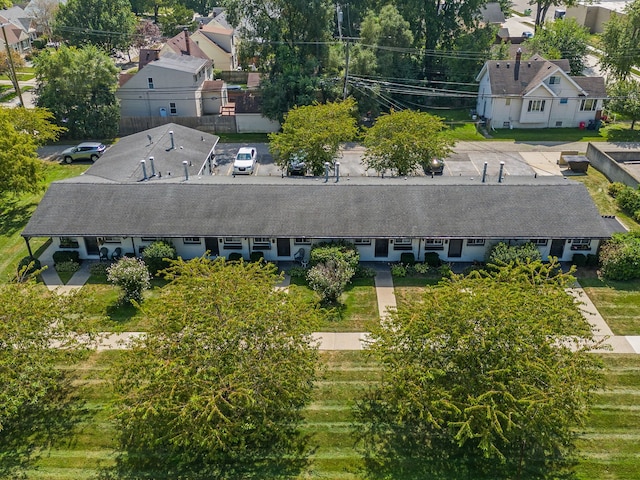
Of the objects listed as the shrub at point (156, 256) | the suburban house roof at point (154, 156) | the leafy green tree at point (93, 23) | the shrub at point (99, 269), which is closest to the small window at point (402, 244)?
the shrub at point (156, 256)

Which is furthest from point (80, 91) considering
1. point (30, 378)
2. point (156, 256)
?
point (30, 378)

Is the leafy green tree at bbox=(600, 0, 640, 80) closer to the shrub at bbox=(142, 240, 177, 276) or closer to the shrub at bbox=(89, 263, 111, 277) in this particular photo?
the shrub at bbox=(142, 240, 177, 276)

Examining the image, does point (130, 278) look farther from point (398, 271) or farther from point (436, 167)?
point (436, 167)

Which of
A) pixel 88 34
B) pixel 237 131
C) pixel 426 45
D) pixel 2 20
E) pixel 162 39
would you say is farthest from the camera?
pixel 162 39

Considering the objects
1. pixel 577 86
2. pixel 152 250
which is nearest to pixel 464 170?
pixel 577 86

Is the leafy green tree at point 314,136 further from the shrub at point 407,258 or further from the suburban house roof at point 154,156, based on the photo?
the shrub at point 407,258

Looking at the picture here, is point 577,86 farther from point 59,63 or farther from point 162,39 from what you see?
point 162,39

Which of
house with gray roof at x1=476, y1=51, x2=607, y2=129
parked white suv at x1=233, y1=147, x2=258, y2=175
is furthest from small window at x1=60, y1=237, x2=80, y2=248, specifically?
house with gray roof at x1=476, y1=51, x2=607, y2=129
